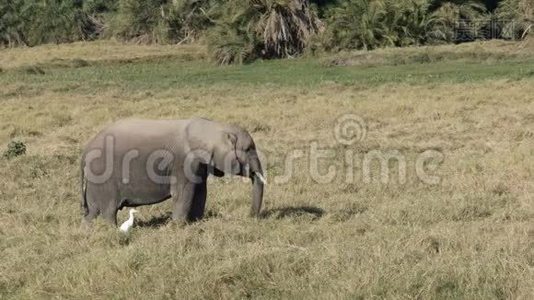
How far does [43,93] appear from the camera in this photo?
1215 inches

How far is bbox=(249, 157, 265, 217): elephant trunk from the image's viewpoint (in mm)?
9117

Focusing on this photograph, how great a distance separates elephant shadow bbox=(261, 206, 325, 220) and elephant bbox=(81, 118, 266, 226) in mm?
423

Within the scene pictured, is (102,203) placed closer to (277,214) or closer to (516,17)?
(277,214)

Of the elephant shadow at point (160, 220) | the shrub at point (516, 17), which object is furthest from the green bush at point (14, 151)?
the shrub at point (516, 17)

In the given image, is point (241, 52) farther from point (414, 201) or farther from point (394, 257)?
point (394, 257)

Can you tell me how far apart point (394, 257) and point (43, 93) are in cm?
2580

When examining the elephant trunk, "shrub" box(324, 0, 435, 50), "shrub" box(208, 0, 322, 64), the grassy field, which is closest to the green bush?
the grassy field

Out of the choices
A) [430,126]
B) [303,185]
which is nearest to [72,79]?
[430,126]

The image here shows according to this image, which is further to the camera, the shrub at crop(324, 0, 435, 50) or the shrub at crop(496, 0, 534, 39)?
the shrub at crop(324, 0, 435, 50)

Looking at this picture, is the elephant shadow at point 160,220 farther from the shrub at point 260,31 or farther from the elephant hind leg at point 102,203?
the shrub at point 260,31

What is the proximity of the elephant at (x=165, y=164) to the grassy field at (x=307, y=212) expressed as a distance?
0.40m

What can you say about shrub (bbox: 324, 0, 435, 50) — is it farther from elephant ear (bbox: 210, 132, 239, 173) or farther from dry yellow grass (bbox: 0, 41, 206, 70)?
elephant ear (bbox: 210, 132, 239, 173)

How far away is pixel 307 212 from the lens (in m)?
10.1

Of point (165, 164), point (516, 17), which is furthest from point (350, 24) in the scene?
point (165, 164)
